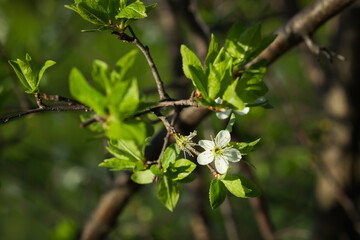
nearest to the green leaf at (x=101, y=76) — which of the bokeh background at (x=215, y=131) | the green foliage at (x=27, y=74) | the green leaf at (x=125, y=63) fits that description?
the green leaf at (x=125, y=63)

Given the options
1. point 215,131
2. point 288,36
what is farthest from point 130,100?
point 215,131

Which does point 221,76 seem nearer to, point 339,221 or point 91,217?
point 91,217

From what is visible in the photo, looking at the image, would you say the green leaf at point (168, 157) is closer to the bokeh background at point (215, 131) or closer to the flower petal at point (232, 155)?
the flower petal at point (232, 155)

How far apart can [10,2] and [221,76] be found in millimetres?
3828

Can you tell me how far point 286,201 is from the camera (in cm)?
168

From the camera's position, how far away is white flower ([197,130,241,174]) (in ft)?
1.54

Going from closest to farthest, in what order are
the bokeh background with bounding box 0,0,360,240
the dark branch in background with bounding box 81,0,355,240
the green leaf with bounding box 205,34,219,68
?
the green leaf with bounding box 205,34,219,68, the dark branch in background with bounding box 81,0,355,240, the bokeh background with bounding box 0,0,360,240

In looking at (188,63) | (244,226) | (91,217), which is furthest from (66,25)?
(244,226)

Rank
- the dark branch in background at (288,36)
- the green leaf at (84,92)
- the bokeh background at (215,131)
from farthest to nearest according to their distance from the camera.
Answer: the bokeh background at (215,131)
the dark branch in background at (288,36)
the green leaf at (84,92)

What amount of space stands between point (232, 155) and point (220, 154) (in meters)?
0.02

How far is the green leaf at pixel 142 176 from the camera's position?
46cm

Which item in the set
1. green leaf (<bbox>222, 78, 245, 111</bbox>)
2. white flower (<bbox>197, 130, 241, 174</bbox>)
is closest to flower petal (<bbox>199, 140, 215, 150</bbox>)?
white flower (<bbox>197, 130, 241, 174</bbox>)

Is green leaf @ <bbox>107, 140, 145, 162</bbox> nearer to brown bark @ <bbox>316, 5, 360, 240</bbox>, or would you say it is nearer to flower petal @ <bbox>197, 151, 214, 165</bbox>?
flower petal @ <bbox>197, 151, 214, 165</bbox>

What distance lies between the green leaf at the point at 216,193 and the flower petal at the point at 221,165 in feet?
0.08
